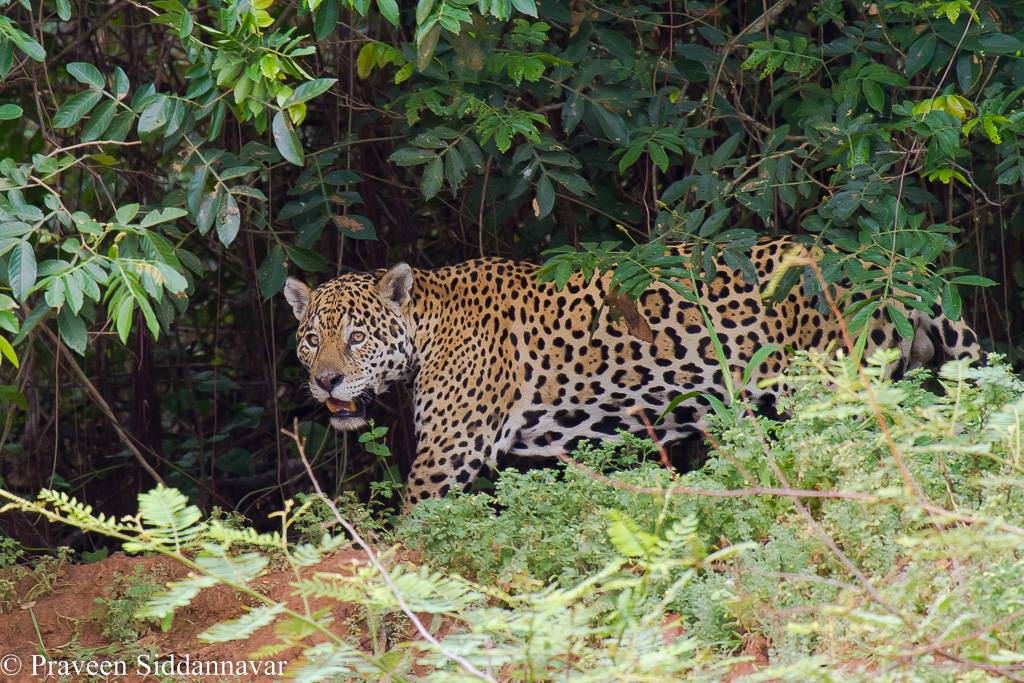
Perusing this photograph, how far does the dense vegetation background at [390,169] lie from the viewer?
199 inches

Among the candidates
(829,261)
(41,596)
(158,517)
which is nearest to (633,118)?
(829,261)

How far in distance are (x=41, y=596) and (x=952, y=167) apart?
4.47 meters

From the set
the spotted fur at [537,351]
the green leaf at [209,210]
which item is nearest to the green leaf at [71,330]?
the green leaf at [209,210]

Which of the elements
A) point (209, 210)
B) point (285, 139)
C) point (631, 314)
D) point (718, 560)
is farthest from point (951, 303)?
point (209, 210)

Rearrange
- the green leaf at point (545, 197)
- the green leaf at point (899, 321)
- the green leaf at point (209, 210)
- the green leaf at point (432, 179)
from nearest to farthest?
the green leaf at point (899, 321), the green leaf at point (209, 210), the green leaf at point (432, 179), the green leaf at point (545, 197)

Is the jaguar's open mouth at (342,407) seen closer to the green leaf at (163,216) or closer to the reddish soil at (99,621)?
the reddish soil at (99,621)

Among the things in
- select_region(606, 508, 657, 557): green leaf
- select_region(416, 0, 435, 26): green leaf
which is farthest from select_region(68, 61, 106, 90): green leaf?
select_region(606, 508, 657, 557): green leaf

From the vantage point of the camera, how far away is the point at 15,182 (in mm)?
4977

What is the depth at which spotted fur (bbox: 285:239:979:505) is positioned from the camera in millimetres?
6629

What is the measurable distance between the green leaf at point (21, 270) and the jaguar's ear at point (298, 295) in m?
2.18

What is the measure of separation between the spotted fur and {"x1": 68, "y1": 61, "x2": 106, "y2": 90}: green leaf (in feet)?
6.07

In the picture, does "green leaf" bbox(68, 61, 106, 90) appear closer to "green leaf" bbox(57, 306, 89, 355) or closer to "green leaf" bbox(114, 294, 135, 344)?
"green leaf" bbox(57, 306, 89, 355)

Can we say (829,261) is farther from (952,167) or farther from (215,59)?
(215,59)

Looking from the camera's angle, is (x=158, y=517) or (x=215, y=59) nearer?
(x=158, y=517)
